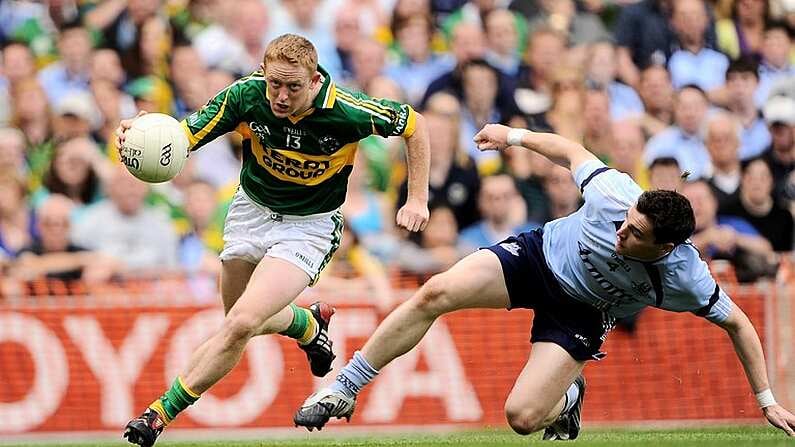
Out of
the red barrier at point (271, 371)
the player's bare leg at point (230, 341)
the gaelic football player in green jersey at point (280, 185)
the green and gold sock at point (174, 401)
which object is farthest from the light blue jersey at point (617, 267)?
the red barrier at point (271, 371)

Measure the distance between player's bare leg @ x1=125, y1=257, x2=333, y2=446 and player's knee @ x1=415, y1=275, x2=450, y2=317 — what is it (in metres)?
0.76

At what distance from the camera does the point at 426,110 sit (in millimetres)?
14078

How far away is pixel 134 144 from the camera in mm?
8523

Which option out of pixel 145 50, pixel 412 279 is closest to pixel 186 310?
pixel 412 279

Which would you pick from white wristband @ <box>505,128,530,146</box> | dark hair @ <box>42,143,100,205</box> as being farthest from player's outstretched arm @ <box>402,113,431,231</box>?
dark hair @ <box>42,143,100,205</box>

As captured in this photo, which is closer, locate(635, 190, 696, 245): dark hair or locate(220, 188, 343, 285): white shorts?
locate(635, 190, 696, 245): dark hair

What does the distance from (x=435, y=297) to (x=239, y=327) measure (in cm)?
117

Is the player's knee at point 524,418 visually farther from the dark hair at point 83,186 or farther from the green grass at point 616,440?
the dark hair at point 83,186

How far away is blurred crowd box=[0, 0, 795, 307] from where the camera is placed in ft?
43.7

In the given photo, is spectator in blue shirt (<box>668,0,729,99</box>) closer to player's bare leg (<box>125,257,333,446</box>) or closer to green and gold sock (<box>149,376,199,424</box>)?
player's bare leg (<box>125,257,333,446</box>)

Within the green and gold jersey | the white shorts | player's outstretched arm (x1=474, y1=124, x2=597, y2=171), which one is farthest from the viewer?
the white shorts

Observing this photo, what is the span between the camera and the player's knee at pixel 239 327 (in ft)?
28.5

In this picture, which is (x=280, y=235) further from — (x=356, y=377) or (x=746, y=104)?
(x=746, y=104)

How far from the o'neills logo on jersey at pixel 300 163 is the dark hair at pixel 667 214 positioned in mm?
2016
